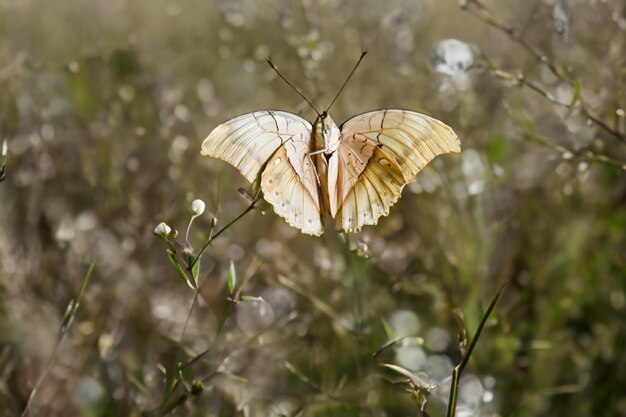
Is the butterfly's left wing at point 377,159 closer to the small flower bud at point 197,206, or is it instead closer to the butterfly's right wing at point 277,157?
the butterfly's right wing at point 277,157

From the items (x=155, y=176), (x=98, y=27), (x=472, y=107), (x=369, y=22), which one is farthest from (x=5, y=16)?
(x=472, y=107)

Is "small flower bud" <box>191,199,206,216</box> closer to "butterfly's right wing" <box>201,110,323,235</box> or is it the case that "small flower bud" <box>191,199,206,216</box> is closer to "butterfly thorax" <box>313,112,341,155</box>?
"butterfly's right wing" <box>201,110,323,235</box>

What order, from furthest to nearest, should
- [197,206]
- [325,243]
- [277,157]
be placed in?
Result: [325,243]
[277,157]
[197,206]

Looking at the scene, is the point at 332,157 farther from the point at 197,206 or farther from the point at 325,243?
the point at 325,243

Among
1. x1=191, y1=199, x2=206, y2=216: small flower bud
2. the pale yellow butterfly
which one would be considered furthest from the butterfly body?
x1=191, y1=199, x2=206, y2=216: small flower bud

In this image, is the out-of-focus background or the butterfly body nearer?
the butterfly body

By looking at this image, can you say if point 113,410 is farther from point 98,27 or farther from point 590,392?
point 98,27

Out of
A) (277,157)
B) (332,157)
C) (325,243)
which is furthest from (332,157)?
(325,243)
